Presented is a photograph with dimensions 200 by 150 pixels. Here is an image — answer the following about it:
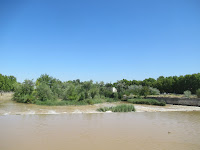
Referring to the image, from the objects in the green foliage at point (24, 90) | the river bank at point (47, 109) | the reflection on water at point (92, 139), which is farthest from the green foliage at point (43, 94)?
the reflection on water at point (92, 139)

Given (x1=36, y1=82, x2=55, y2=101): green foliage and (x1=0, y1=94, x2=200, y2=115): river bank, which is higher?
(x1=36, y1=82, x2=55, y2=101): green foliage

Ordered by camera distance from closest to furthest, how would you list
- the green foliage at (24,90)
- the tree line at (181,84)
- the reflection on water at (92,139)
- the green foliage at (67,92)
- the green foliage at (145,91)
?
the reflection on water at (92,139) < the green foliage at (67,92) < the green foliage at (24,90) < the green foliage at (145,91) < the tree line at (181,84)

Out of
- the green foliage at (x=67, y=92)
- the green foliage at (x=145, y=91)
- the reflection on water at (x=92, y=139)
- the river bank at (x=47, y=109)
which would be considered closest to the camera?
the reflection on water at (x=92, y=139)

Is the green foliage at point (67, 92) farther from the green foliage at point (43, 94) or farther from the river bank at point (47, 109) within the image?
the river bank at point (47, 109)

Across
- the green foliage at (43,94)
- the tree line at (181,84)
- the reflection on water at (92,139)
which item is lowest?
the reflection on water at (92,139)

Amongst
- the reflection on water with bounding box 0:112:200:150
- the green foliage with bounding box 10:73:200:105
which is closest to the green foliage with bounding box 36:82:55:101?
the green foliage with bounding box 10:73:200:105

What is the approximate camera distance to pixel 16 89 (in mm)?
33844

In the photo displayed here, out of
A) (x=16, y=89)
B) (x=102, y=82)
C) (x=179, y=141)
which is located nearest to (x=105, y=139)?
(x=179, y=141)

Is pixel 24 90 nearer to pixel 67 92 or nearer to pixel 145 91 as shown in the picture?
pixel 67 92

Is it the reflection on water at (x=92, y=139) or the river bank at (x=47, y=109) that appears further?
the river bank at (x=47, y=109)

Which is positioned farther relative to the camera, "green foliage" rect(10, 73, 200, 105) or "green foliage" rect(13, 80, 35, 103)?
"green foliage" rect(13, 80, 35, 103)

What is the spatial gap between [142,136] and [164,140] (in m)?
1.39

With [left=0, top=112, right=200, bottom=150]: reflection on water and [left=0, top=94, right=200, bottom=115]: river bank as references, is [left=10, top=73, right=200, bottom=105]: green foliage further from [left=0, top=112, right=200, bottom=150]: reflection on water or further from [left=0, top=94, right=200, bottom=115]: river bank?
[left=0, top=112, right=200, bottom=150]: reflection on water

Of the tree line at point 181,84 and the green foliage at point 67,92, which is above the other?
the tree line at point 181,84
